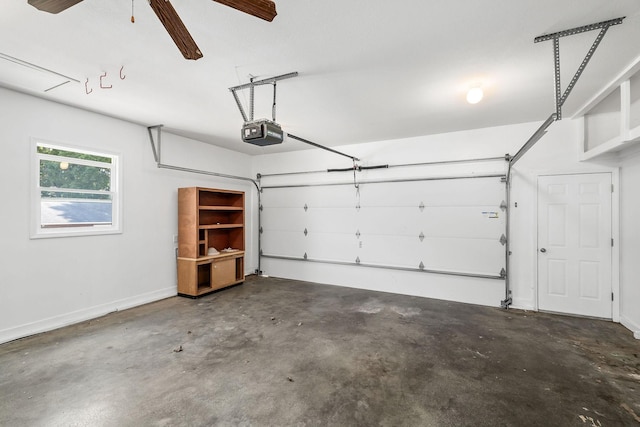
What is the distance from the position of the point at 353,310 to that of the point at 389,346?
1.16m

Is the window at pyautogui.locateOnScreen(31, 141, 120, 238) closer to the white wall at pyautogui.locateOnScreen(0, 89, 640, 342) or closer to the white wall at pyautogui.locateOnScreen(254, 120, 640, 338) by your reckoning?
the white wall at pyautogui.locateOnScreen(0, 89, 640, 342)

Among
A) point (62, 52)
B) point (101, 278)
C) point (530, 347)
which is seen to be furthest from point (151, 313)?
point (530, 347)

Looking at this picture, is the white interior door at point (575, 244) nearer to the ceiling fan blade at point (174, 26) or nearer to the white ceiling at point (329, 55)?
the white ceiling at point (329, 55)

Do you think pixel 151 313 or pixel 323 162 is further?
pixel 323 162

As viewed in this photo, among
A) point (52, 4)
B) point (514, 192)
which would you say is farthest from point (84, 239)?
point (514, 192)

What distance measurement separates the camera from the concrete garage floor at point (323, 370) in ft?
6.49

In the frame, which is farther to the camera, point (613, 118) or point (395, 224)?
point (395, 224)

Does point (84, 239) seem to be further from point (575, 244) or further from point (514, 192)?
point (575, 244)

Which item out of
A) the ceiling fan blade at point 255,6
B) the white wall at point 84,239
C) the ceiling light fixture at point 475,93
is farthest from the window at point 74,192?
the ceiling light fixture at point 475,93

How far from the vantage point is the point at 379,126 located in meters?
4.33

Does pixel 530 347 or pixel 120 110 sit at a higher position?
pixel 120 110

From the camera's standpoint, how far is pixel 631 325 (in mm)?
3363

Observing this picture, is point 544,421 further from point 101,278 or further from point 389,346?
point 101,278

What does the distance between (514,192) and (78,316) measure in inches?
247
